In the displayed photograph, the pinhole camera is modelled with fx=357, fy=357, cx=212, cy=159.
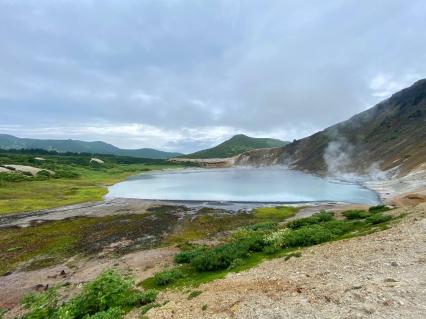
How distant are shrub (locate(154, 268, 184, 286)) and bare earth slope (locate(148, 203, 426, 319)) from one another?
2.93m

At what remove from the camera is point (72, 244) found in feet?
157

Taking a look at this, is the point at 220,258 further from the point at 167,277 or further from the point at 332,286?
the point at 332,286

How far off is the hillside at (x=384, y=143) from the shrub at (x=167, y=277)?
85.2 m

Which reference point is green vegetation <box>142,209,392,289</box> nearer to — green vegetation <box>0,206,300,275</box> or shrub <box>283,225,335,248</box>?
shrub <box>283,225,335,248</box>

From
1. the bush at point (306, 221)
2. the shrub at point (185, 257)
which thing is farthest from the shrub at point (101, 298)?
the bush at point (306, 221)

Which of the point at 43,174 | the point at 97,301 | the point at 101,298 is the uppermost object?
the point at 43,174

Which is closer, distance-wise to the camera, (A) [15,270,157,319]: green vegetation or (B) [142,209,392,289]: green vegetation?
(A) [15,270,157,319]: green vegetation

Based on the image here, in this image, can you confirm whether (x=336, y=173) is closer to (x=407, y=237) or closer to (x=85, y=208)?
(x=85, y=208)

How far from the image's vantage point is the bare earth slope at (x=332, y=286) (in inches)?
548

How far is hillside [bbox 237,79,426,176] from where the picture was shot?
116m

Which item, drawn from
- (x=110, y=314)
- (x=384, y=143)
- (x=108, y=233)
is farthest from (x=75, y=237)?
(x=384, y=143)

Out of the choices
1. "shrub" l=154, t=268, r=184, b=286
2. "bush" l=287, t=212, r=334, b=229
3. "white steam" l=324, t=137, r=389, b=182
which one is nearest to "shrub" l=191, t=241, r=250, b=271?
"shrub" l=154, t=268, r=184, b=286

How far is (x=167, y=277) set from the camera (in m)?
24.6

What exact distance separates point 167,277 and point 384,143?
14131 centimetres
